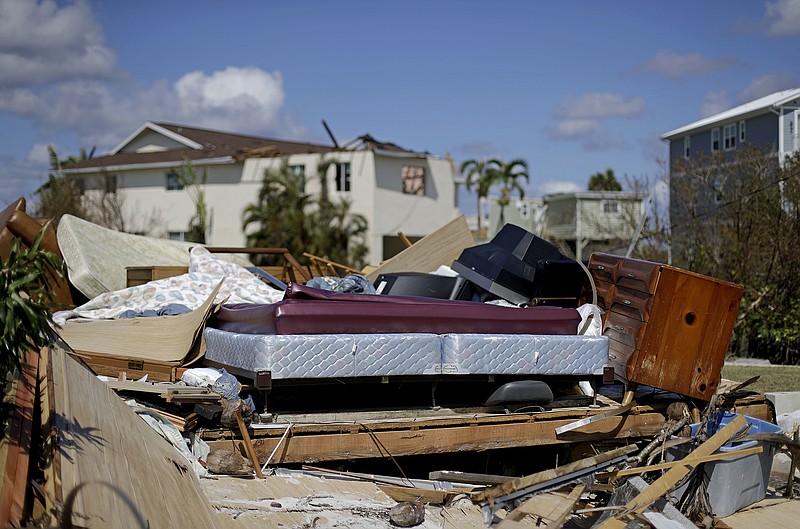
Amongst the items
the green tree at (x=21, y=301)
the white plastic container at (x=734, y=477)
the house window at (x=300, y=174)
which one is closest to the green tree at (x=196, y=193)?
the house window at (x=300, y=174)

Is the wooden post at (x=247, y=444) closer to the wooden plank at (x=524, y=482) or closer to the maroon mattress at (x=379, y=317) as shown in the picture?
the maroon mattress at (x=379, y=317)

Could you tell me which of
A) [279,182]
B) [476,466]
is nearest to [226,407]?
[476,466]

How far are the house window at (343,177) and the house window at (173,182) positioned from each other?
6.93 metres

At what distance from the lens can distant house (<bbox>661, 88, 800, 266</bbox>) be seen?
17828 mm

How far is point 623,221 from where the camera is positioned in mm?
23469

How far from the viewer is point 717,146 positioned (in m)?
32.1

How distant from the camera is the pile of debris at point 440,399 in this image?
493cm

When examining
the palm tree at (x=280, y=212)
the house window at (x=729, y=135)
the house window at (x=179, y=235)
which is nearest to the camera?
the palm tree at (x=280, y=212)

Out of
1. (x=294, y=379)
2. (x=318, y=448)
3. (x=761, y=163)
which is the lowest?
(x=318, y=448)

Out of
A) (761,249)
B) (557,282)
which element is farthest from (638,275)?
(761,249)

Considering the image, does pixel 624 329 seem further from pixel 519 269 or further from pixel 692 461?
pixel 692 461

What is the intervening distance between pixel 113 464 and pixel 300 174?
28.8 m

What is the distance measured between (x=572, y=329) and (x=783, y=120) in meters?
25.0

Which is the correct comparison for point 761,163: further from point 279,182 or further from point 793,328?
point 279,182
